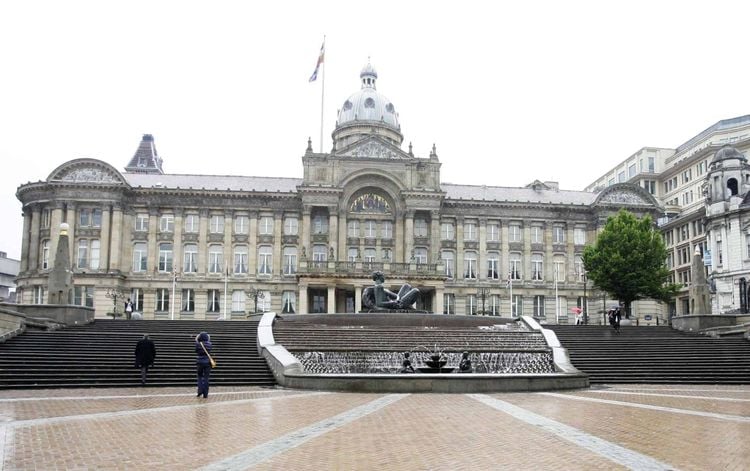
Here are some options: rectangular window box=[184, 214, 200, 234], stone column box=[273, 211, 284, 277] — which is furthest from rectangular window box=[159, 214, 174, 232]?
stone column box=[273, 211, 284, 277]

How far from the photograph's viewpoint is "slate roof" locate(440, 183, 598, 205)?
8231 cm

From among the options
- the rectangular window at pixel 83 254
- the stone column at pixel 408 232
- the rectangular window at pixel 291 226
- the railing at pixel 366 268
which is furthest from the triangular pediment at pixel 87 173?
the stone column at pixel 408 232

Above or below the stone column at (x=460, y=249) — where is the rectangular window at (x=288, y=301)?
below

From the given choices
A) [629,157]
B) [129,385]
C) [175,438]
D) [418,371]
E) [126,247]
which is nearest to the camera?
[175,438]

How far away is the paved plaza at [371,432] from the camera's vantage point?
1116cm

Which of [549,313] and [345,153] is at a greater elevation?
[345,153]

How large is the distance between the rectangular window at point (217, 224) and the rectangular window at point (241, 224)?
145 cm

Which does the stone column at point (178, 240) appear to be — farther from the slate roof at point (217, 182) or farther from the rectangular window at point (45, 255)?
the rectangular window at point (45, 255)

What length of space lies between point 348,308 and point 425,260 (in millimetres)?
10075

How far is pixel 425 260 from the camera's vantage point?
76750 mm

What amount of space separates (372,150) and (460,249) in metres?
14.3

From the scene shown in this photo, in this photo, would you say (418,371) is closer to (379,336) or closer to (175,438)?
(379,336)

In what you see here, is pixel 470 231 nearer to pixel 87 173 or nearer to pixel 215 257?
pixel 215 257

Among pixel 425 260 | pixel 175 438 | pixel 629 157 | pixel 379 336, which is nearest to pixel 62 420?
pixel 175 438
